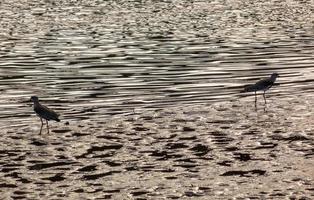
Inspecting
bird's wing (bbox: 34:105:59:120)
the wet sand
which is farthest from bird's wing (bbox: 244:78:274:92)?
bird's wing (bbox: 34:105:59:120)

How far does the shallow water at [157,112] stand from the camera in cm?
1809

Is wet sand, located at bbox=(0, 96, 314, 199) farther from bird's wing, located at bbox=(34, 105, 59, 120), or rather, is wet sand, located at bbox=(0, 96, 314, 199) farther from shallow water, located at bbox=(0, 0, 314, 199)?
bird's wing, located at bbox=(34, 105, 59, 120)

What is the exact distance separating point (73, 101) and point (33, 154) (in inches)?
354

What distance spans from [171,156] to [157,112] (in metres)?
6.53

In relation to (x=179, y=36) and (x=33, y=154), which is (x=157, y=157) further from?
(x=179, y=36)

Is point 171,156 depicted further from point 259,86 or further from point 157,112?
point 259,86

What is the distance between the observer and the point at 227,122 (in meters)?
24.8

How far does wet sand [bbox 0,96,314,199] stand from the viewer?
1723cm

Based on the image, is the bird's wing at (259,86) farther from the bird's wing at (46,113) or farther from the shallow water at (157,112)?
the bird's wing at (46,113)

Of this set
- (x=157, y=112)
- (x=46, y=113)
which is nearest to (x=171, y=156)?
(x=46, y=113)

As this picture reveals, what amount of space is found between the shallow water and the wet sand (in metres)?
0.03

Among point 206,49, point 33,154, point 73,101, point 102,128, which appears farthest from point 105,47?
point 33,154

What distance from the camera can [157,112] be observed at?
26.9m

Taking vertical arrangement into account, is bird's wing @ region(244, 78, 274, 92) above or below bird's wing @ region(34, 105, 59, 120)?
below
